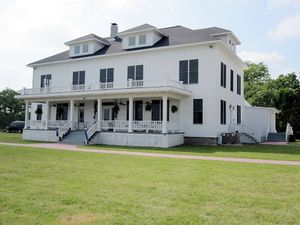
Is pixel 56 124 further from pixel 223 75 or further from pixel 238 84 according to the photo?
pixel 238 84

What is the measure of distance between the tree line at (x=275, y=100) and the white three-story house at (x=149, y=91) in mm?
10720

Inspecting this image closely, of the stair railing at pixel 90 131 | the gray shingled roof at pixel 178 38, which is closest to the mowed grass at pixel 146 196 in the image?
the stair railing at pixel 90 131

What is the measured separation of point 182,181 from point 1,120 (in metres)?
51.3

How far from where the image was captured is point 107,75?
27.8 meters

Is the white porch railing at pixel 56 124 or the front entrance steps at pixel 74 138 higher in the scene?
the white porch railing at pixel 56 124

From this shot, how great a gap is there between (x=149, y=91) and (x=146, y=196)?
15655 millimetres

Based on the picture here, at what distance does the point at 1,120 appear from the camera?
5225 cm

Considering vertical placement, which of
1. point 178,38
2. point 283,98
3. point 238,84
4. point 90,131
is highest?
point 178,38

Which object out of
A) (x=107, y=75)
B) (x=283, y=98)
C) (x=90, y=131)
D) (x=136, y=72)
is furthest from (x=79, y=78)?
(x=283, y=98)

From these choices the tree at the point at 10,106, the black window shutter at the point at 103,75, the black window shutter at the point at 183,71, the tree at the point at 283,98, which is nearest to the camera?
the black window shutter at the point at 183,71

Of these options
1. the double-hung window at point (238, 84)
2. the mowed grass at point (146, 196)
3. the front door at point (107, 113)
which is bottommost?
the mowed grass at point (146, 196)

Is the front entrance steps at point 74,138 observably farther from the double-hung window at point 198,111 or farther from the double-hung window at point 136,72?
the double-hung window at point 198,111

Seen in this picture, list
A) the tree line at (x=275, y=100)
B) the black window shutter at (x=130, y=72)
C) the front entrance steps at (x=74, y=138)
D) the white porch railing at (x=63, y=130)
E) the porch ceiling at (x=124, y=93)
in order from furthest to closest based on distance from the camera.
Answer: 1. the tree line at (x=275, y=100)
2. the black window shutter at (x=130, y=72)
3. the white porch railing at (x=63, y=130)
4. the front entrance steps at (x=74, y=138)
5. the porch ceiling at (x=124, y=93)

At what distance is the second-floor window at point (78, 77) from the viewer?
2931 cm
